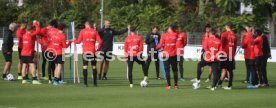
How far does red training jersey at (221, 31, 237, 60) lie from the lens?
21.4m

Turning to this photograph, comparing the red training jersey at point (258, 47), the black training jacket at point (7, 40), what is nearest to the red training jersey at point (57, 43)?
the black training jacket at point (7, 40)

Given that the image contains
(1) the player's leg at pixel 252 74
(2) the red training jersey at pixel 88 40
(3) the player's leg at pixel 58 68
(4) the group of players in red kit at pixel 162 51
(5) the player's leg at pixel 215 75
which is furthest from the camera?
(1) the player's leg at pixel 252 74

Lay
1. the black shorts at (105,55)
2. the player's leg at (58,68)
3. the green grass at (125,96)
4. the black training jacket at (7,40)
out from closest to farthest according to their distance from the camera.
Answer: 1. the green grass at (125,96)
2. the player's leg at (58,68)
3. the black training jacket at (7,40)
4. the black shorts at (105,55)

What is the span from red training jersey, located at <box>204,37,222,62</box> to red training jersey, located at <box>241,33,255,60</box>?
2096mm

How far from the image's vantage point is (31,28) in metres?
22.7

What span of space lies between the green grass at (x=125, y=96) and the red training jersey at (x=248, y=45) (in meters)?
1.04

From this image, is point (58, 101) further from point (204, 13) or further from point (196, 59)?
point (204, 13)

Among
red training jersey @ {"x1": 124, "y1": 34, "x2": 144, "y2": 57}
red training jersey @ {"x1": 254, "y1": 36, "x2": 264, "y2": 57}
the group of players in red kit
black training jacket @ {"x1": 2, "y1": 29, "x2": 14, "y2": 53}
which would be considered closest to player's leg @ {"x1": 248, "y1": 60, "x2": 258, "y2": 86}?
the group of players in red kit

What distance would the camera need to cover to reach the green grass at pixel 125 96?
16.4 meters

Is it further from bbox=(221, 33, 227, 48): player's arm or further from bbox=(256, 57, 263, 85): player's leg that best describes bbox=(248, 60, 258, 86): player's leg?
bbox=(221, 33, 227, 48): player's arm

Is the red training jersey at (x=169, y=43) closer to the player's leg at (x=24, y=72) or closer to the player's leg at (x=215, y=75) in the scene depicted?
the player's leg at (x=215, y=75)

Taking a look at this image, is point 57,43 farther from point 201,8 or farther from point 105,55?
point 201,8

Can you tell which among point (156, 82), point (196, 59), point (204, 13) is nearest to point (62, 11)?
point (204, 13)

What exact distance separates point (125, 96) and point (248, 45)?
6212mm
